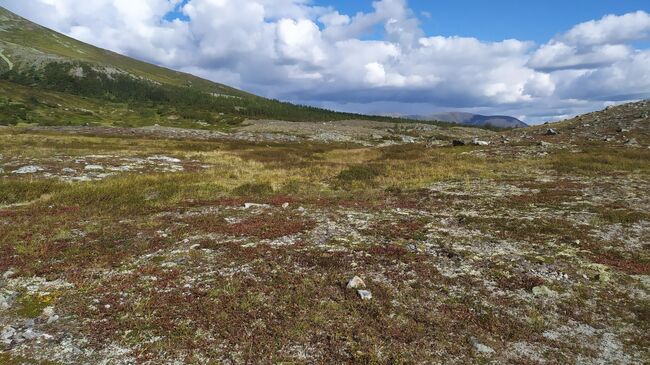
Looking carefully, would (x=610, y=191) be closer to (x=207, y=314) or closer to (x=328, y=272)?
(x=328, y=272)

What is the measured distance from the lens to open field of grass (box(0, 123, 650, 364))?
8.85 meters

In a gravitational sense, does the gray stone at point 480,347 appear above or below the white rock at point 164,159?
above

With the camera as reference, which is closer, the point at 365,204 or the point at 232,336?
the point at 232,336

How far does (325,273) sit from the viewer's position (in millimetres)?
12625

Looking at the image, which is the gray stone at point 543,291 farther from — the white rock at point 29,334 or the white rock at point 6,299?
the white rock at point 6,299

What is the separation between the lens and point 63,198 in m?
23.3

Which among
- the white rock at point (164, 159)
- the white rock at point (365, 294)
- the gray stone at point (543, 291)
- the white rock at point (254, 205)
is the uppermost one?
the gray stone at point (543, 291)

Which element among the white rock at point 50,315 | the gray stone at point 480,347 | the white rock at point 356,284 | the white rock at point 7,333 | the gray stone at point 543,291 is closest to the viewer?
the gray stone at point 480,347

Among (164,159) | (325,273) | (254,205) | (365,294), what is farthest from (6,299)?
(164,159)

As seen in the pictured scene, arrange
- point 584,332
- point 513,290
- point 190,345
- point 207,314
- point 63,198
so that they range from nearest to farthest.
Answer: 1. point 190,345
2. point 584,332
3. point 207,314
4. point 513,290
5. point 63,198

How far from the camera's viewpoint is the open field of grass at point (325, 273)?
29.0 feet

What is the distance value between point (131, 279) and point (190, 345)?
458 centimetres

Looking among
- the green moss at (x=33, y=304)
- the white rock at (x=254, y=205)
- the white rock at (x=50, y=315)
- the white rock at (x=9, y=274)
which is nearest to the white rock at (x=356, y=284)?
the white rock at (x=50, y=315)

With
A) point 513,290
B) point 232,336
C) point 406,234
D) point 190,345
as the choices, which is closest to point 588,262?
point 513,290
